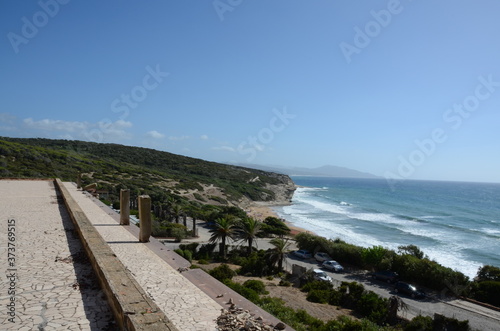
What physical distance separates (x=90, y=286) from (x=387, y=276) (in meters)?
22.2

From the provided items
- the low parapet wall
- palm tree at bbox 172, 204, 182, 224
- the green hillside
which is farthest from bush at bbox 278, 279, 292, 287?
the green hillside

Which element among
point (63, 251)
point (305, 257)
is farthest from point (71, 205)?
point (305, 257)

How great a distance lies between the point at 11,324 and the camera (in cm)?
465

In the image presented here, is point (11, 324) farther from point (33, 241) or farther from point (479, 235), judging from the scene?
point (479, 235)

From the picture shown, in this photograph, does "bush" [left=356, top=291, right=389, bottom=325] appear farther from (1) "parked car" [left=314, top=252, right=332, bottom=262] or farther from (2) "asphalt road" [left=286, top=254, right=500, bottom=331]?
(1) "parked car" [left=314, top=252, right=332, bottom=262]

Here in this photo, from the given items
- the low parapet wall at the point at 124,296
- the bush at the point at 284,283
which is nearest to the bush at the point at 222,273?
the bush at the point at 284,283

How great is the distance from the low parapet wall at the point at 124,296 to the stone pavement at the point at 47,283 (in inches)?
9.4

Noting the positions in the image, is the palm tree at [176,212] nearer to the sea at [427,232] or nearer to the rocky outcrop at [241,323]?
the sea at [427,232]

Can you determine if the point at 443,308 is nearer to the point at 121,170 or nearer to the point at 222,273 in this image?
the point at 222,273

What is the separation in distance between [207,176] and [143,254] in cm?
7066

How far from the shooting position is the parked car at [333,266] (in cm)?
2586

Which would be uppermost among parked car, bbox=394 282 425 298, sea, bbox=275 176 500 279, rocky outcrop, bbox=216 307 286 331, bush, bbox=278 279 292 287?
rocky outcrop, bbox=216 307 286 331

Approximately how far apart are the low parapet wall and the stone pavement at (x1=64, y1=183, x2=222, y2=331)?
80 centimetres

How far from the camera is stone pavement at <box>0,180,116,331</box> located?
191 inches
